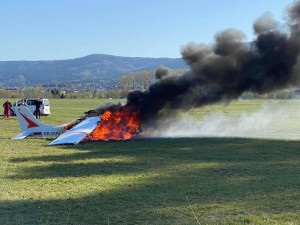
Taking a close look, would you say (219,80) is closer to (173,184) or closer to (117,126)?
(117,126)

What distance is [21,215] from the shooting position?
359 inches

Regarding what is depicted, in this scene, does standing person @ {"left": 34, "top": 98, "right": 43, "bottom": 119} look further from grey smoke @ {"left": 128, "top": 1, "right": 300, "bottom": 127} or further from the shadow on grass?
the shadow on grass

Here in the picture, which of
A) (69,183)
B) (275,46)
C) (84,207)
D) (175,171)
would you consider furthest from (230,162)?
(275,46)

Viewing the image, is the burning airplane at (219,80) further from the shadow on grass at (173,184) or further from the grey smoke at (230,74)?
the shadow on grass at (173,184)

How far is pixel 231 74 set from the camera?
987 inches

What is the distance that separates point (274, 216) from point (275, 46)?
17780 mm

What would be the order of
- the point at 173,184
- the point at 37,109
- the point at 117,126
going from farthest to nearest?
1. the point at 37,109
2. the point at 117,126
3. the point at 173,184

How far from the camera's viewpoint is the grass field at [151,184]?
9039 mm

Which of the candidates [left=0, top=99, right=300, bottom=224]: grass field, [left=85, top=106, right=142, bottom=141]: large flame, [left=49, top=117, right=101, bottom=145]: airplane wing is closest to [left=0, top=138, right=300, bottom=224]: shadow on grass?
[left=0, top=99, right=300, bottom=224]: grass field

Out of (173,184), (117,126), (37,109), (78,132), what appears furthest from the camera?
(37,109)

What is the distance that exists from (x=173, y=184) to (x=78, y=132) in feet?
33.1

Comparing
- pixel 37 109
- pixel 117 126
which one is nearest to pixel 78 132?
pixel 117 126

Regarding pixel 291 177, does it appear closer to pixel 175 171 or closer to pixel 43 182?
pixel 175 171

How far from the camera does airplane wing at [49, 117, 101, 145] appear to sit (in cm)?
1983
